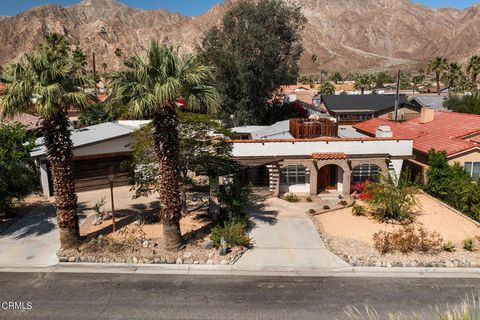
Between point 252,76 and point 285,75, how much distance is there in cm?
450

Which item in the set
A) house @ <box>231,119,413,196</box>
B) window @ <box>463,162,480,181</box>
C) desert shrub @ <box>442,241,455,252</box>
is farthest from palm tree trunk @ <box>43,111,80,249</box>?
window @ <box>463,162,480,181</box>

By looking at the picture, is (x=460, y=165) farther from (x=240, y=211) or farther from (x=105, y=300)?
(x=105, y=300)

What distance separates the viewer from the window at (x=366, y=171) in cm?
2519

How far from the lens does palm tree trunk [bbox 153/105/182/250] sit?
14805mm

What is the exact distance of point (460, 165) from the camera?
24188 mm

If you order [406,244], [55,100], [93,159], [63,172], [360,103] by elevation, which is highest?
[55,100]

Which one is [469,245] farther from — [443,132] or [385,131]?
[443,132]

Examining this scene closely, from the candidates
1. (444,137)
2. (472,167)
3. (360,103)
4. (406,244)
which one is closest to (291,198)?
(406,244)

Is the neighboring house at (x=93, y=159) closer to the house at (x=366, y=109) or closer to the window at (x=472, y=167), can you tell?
the window at (x=472, y=167)

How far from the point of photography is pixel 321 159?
23859 millimetres

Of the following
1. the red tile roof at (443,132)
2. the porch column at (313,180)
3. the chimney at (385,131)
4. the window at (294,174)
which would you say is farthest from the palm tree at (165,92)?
the red tile roof at (443,132)

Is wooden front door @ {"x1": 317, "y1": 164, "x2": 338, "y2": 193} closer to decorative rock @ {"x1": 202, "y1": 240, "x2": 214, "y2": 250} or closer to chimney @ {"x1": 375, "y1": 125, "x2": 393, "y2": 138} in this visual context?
chimney @ {"x1": 375, "y1": 125, "x2": 393, "y2": 138}

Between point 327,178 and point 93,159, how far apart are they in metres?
15.8

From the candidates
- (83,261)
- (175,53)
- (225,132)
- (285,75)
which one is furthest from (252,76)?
(83,261)
